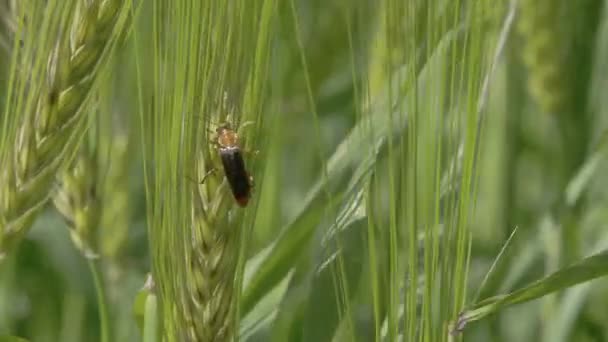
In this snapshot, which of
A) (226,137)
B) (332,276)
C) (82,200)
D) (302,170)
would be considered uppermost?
(226,137)

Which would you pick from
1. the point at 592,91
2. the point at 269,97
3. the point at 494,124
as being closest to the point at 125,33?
the point at 269,97

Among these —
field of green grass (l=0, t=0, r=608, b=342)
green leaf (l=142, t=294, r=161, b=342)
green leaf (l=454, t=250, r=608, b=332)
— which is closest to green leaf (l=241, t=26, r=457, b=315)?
field of green grass (l=0, t=0, r=608, b=342)

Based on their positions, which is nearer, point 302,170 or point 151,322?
point 151,322

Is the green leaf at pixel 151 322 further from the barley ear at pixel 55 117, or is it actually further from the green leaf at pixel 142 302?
the barley ear at pixel 55 117

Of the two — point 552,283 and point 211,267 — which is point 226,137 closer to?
point 211,267

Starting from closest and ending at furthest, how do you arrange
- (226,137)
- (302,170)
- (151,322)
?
(226,137) → (151,322) → (302,170)

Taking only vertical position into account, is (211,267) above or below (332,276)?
above

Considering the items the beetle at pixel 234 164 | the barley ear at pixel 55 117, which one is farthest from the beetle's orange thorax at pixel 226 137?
the barley ear at pixel 55 117

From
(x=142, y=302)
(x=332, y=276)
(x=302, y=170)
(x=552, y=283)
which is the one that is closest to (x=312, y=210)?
(x=332, y=276)
